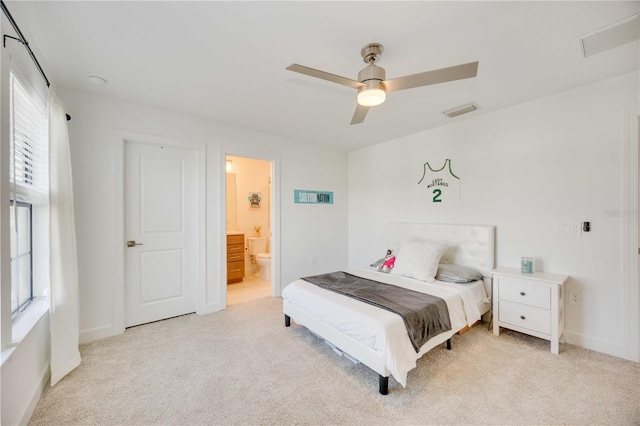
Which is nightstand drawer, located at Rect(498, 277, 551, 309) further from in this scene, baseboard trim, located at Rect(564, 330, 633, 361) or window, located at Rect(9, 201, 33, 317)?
window, located at Rect(9, 201, 33, 317)

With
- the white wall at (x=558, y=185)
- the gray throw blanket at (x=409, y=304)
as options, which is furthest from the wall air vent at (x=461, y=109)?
the gray throw blanket at (x=409, y=304)

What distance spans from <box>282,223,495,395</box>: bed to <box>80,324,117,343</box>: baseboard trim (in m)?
1.84

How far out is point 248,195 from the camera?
584 cm

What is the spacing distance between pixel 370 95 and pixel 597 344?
10.2ft

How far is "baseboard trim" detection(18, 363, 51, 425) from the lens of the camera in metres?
1.64

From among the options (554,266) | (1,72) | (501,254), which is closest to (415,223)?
(501,254)

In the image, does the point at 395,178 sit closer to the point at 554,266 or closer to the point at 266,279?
the point at 554,266

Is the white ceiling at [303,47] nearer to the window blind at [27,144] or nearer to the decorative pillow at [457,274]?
the window blind at [27,144]

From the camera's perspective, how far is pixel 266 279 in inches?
207

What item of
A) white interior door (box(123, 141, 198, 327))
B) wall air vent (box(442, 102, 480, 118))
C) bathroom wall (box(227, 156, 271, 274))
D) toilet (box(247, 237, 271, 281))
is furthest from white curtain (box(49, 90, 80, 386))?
wall air vent (box(442, 102, 480, 118))

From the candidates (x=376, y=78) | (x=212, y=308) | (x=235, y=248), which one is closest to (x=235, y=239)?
(x=235, y=248)

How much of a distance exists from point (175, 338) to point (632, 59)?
4761 millimetres

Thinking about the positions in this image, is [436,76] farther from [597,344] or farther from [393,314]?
[597,344]

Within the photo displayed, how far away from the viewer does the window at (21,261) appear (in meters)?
1.91
